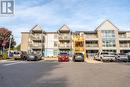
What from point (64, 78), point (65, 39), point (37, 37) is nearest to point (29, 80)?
point (64, 78)

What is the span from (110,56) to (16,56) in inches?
688

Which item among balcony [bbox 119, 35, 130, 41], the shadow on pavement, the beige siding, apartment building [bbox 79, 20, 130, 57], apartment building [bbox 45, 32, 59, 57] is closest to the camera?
the shadow on pavement

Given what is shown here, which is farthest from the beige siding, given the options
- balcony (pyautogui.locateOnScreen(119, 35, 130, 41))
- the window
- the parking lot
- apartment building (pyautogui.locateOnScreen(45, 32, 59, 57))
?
the parking lot

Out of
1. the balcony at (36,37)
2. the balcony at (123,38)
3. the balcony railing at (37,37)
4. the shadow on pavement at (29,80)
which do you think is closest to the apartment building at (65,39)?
the balcony railing at (37,37)

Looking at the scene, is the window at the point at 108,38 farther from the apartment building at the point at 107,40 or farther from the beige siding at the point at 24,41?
the beige siding at the point at 24,41

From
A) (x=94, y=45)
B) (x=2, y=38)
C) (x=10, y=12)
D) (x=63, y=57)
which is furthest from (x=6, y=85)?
(x=2, y=38)

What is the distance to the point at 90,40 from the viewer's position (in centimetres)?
8000

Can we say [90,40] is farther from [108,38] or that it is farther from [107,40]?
[108,38]

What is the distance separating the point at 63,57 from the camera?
4347 cm

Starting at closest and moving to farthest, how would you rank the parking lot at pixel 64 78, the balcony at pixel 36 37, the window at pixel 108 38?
the parking lot at pixel 64 78 → the window at pixel 108 38 → the balcony at pixel 36 37

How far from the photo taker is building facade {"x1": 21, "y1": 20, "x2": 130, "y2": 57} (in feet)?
260

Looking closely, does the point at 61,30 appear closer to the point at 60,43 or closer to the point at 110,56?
the point at 60,43

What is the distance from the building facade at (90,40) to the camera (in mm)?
79375

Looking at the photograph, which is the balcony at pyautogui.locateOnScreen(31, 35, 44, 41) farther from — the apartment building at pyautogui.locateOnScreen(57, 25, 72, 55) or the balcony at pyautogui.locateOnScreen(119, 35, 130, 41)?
the balcony at pyautogui.locateOnScreen(119, 35, 130, 41)
